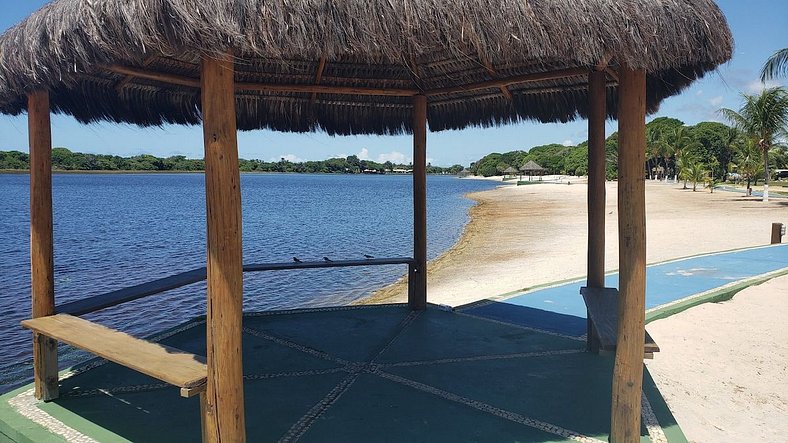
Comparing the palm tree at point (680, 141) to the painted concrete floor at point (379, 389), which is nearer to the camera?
the painted concrete floor at point (379, 389)

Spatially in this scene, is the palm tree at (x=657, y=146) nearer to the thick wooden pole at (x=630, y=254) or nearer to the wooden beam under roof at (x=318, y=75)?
the wooden beam under roof at (x=318, y=75)

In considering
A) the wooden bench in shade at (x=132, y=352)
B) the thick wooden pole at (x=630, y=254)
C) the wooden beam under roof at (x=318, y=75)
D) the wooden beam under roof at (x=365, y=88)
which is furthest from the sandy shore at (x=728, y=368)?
the wooden beam under roof at (x=318, y=75)

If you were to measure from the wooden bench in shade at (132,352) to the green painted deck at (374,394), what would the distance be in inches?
19.9

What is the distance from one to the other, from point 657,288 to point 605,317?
4.99m

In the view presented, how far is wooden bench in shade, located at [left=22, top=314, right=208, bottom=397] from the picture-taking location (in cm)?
270

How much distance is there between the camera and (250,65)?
15.6 ft

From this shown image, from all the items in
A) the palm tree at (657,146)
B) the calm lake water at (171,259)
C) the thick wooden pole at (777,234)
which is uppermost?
the palm tree at (657,146)

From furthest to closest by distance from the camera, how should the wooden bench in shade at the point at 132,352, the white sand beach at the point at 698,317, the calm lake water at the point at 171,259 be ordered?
the calm lake water at the point at 171,259, the white sand beach at the point at 698,317, the wooden bench in shade at the point at 132,352

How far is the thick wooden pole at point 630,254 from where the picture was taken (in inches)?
113

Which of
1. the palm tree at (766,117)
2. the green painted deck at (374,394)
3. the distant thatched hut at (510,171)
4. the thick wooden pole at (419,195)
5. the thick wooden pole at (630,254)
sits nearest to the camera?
the thick wooden pole at (630,254)

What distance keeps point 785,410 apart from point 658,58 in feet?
10.2

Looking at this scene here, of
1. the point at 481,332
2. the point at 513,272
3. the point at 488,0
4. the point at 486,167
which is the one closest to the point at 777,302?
the point at 481,332

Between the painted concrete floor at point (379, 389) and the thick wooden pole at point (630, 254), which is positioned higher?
the thick wooden pole at point (630, 254)

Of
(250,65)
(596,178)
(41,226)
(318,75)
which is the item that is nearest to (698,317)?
(596,178)
